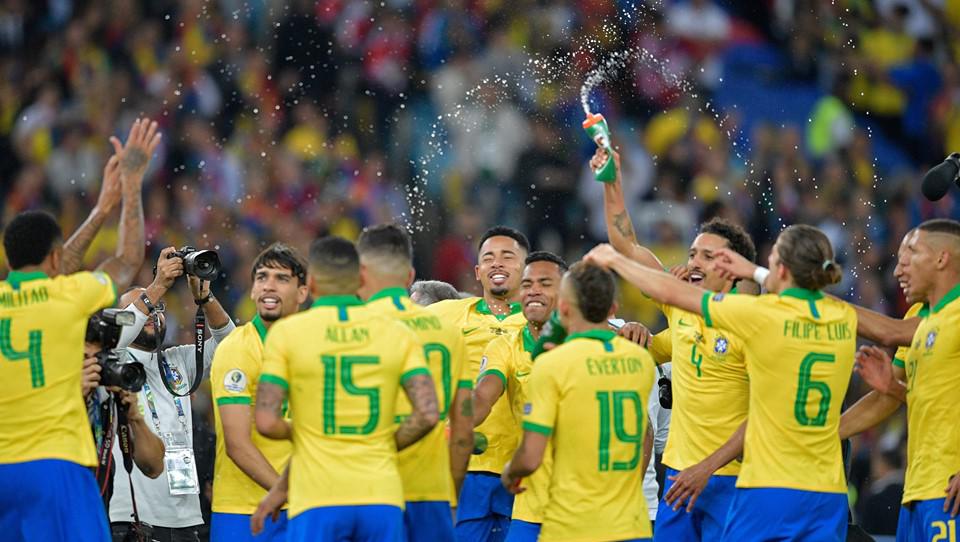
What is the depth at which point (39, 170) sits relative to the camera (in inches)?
585

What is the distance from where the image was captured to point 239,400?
7.14m

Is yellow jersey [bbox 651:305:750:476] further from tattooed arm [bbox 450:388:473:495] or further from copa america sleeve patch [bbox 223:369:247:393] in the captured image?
copa america sleeve patch [bbox 223:369:247:393]

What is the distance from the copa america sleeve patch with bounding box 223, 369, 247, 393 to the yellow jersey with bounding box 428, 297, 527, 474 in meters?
1.29

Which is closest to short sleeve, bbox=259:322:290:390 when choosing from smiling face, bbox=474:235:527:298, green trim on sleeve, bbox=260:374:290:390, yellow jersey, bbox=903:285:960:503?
green trim on sleeve, bbox=260:374:290:390

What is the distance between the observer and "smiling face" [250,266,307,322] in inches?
294

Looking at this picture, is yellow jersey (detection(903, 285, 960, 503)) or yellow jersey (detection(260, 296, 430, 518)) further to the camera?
yellow jersey (detection(903, 285, 960, 503))

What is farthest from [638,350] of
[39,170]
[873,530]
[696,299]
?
[39,170]

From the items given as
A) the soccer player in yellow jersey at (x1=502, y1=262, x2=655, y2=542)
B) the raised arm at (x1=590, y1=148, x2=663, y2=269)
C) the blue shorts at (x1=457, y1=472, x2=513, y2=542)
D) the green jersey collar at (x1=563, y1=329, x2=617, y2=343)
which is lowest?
the blue shorts at (x1=457, y1=472, x2=513, y2=542)

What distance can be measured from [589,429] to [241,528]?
2155 millimetres

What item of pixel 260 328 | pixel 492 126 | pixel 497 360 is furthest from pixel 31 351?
pixel 492 126

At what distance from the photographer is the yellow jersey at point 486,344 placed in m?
8.15

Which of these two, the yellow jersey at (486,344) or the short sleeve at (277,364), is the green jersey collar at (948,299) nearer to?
the yellow jersey at (486,344)

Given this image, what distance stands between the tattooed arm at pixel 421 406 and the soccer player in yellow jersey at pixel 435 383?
40 centimetres

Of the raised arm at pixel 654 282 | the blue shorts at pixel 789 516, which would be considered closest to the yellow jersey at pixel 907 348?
the blue shorts at pixel 789 516
